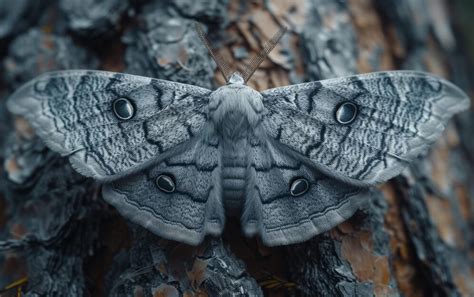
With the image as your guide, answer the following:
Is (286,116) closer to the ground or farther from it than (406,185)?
farther from it

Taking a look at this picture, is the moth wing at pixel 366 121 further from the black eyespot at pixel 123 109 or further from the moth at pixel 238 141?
the black eyespot at pixel 123 109

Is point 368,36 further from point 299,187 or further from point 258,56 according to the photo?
point 299,187

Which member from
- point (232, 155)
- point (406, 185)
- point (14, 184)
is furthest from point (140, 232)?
point (406, 185)


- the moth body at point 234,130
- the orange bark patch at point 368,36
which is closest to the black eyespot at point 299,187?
the moth body at point 234,130

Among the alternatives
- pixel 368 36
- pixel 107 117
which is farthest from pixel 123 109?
pixel 368 36

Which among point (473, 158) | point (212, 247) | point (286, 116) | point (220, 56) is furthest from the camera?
point (473, 158)

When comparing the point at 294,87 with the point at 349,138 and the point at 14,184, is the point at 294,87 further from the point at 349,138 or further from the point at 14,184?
the point at 14,184
